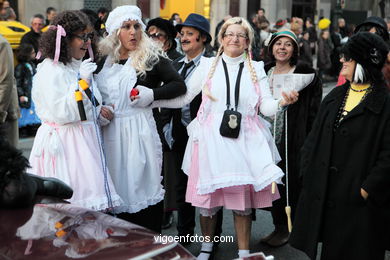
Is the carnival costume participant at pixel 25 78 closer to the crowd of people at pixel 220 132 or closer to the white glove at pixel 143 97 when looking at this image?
the crowd of people at pixel 220 132

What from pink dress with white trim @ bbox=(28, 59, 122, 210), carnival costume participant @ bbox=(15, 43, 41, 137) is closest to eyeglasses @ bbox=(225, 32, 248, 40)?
pink dress with white trim @ bbox=(28, 59, 122, 210)

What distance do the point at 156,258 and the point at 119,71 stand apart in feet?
7.65

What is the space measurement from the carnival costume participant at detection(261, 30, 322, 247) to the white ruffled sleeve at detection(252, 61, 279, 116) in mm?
382

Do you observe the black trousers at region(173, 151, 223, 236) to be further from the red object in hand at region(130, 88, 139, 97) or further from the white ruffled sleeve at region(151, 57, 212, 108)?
the red object in hand at region(130, 88, 139, 97)

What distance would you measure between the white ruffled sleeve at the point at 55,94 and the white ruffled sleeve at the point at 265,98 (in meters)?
1.44

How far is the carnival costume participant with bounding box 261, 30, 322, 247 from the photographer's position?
506cm

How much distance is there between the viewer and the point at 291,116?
5082mm

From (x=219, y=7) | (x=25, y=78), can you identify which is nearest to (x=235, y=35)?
(x=25, y=78)

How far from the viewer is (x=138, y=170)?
4.23 metres

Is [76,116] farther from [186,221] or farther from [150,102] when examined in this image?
[186,221]

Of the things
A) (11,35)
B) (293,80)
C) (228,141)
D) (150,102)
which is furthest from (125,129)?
(11,35)

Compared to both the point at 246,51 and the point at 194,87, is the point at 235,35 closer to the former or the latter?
the point at 246,51

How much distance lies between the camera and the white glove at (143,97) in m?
4.24

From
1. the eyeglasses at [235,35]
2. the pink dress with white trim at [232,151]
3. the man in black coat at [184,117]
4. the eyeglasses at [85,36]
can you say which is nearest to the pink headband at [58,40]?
the eyeglasses at [85,36]
